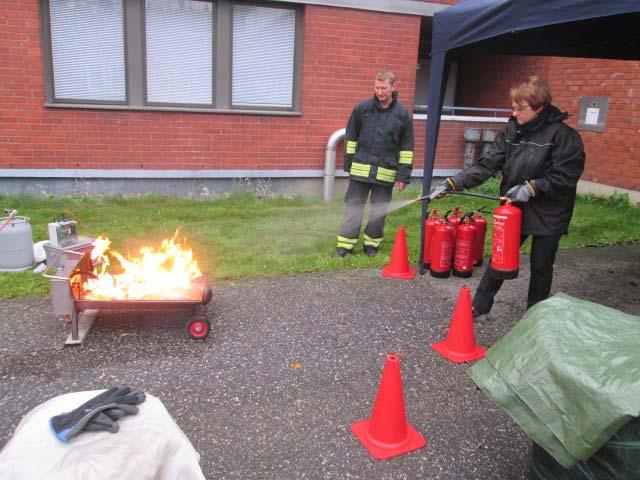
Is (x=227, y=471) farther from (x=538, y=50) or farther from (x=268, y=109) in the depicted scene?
(x=268, y=109)

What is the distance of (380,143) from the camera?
246 inches

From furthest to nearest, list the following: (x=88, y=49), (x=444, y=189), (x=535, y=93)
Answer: (x=88, y=49), (x=444, y=189), (x=535, y=93)

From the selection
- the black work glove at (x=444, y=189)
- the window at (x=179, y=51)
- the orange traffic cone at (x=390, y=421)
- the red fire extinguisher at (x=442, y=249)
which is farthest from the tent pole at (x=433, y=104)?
the window at (x=179, y=51)

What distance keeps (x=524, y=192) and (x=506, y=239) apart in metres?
0.39

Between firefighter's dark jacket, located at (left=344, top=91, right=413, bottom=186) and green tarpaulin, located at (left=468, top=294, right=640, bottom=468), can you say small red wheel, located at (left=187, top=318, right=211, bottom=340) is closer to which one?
green tarpaulin, located at (left=468, top=294, right=640, bottom=468)

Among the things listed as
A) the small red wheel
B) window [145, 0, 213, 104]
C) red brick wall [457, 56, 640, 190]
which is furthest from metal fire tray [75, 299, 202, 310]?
red brick wall [457, 56, 640, 190]

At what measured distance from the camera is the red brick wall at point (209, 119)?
810 centimetres

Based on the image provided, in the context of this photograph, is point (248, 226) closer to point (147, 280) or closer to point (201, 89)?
point (201, 89)

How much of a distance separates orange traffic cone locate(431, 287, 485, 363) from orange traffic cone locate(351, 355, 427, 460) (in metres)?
1.17

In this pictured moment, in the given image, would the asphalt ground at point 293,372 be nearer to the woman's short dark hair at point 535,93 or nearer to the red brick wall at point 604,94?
the woman's short dark hair at point 535,93

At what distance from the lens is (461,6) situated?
519 cm

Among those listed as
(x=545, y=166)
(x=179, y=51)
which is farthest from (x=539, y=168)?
(x=179, y=51)

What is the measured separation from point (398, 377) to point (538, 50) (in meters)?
4.97

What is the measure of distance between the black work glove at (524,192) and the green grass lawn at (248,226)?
2.39 metres
